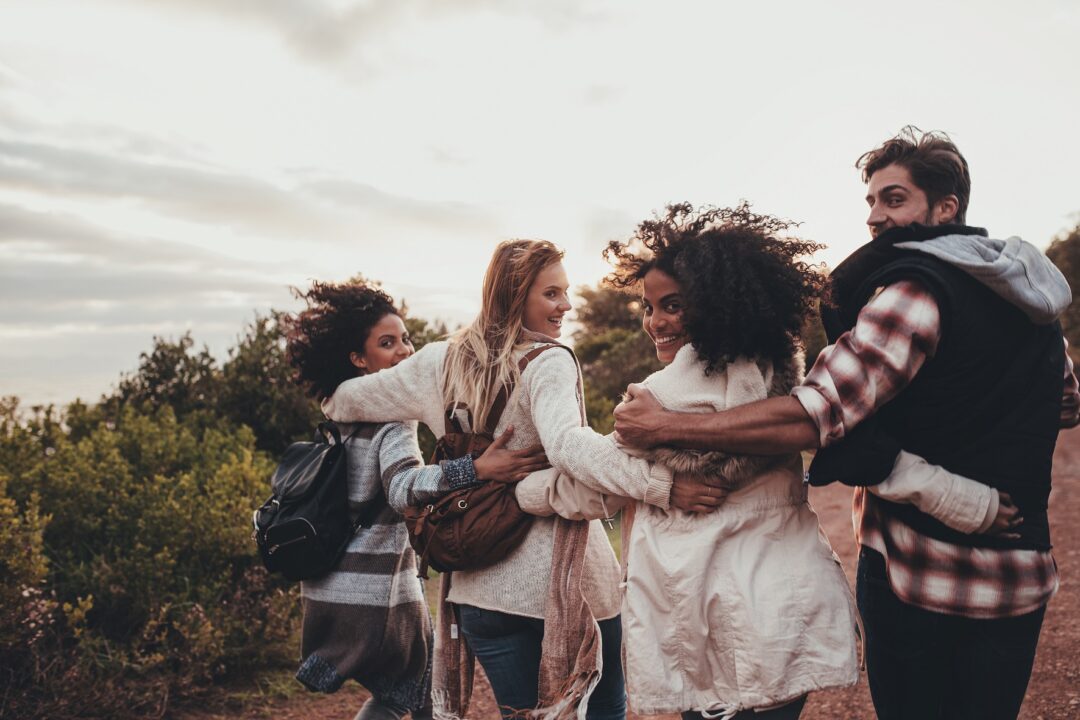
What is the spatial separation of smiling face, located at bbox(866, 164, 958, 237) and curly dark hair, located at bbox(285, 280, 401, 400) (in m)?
1.91

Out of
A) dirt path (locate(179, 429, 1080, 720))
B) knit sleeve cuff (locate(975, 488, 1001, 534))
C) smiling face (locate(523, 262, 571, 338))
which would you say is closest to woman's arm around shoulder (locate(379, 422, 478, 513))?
smiling face (locate(523, 262, 571, 338))

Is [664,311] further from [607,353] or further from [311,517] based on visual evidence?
[607,353]

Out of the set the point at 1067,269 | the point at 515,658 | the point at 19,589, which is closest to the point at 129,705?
the point at 19,589

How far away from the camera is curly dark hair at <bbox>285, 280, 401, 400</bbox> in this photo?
3.17m

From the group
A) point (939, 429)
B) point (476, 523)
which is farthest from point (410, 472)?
point (939, 429)

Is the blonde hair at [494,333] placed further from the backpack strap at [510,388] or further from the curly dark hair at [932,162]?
the curly dark hair at [932,162]

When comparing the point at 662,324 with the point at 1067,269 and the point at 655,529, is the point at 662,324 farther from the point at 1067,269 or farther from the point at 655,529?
the point at 1067,269

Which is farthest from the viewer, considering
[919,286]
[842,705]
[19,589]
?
[842,705]

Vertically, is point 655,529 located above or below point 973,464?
below

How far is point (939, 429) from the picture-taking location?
213cm

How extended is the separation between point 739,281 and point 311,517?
1.76m

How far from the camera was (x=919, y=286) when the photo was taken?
205 centimetres

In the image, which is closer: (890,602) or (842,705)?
(890,602)

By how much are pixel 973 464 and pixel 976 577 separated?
0.31m
